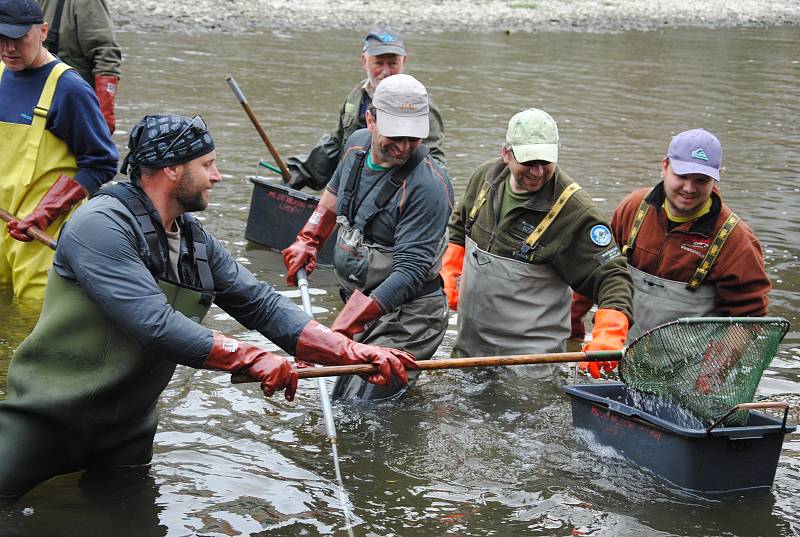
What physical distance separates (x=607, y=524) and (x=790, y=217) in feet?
23.6

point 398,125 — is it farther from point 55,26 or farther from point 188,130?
point 55,26

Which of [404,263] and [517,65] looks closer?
[404,263]

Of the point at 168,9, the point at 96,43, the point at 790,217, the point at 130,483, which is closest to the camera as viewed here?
the point at 130,483

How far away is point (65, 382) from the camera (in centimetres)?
439

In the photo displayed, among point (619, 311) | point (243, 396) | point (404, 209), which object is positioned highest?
point (404, 209)

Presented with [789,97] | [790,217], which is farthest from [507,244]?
[789,97]

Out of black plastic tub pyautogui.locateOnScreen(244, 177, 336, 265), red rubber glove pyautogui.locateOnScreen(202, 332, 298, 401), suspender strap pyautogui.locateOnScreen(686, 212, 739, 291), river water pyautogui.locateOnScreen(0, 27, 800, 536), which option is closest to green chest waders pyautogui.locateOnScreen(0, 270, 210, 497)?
red rubber glove pyautogui.locateOnScreen(202, 332, 298, 401)

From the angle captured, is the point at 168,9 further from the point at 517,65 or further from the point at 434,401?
the point at 434,401

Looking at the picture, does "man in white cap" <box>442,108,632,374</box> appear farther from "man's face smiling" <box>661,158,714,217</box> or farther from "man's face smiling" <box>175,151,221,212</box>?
"man's face smiling" <box>175,151,221,212</box>

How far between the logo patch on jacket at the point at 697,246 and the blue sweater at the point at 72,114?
11.0ft

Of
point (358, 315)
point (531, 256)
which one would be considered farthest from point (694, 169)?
point (358, 315)

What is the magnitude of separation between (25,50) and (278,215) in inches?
118

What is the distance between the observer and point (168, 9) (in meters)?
24.6

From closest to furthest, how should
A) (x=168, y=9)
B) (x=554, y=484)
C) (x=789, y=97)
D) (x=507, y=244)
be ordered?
(x=554, y=484) → (x=507, y=244) → (x=789, y=97) → (x=168, y=9)
